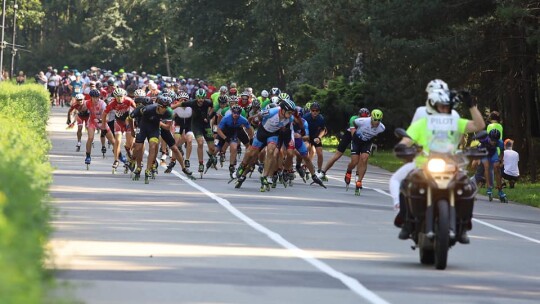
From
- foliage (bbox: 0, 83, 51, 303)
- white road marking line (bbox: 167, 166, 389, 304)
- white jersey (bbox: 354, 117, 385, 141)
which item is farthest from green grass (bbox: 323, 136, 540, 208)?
foliage (bbox: 0, 83, 51, 303)

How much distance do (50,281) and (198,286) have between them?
12.8ft

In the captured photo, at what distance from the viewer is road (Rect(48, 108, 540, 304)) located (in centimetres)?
1187

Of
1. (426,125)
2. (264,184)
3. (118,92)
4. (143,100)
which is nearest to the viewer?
(426,125)

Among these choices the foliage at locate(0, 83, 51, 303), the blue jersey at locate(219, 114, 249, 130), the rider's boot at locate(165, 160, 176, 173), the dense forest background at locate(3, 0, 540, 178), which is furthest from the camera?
the dense forest background at locate(3, 0, 540, 178)

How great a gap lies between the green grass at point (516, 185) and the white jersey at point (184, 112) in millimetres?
6485

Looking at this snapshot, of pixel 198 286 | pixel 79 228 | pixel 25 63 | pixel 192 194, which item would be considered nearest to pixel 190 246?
pixel 79 228

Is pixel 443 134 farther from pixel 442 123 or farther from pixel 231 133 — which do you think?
pixel 231 133

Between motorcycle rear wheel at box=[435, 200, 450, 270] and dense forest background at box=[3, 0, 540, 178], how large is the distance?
20944 mm

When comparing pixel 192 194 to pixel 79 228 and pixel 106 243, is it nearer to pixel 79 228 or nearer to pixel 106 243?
pixel 79 228

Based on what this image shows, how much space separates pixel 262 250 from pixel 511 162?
59.4ft

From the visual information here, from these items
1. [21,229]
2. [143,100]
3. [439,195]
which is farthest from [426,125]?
[143,100]

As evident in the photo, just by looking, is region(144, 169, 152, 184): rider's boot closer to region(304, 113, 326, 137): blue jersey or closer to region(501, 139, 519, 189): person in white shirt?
region(304, 113, 326, 137): blue jersey

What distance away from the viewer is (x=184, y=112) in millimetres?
31609

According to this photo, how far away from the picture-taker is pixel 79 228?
56.9 feet
